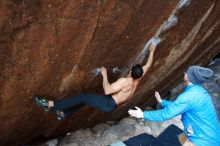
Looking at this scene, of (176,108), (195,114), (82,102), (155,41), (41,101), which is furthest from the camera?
(155,41)

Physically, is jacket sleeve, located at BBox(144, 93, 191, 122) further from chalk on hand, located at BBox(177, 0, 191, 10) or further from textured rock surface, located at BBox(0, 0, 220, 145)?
chalk on hand, located at BBox(177, 0, 191, 10)

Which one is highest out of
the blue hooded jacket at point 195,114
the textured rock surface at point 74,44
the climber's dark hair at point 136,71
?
the textured rock surface at point 74,44

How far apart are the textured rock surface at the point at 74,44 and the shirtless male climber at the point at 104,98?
0.65ft

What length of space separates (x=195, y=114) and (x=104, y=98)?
1608mm

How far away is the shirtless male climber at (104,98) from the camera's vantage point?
6453mm

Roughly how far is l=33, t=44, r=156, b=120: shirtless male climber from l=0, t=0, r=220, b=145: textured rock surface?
20cm

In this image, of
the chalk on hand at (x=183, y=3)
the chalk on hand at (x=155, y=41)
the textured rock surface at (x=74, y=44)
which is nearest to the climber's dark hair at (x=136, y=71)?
the textured rock surface at (x=74, y=44)

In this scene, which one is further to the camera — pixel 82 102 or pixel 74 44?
pixel 82 102

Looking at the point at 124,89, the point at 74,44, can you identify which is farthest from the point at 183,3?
the point at 74,44

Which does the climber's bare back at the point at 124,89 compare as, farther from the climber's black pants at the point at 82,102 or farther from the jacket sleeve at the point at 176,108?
the jacket sleeve at the point at 176,108

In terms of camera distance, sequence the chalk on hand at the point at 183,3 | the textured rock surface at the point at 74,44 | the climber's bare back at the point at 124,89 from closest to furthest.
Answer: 1. the textured rock surface at the point at 74,44
2. the chalk on hand at the point at 183,3
3. the climber's bare back at the point at 124,89

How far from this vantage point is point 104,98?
6.60 meters

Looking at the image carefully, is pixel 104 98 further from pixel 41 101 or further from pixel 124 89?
pixel 41 101

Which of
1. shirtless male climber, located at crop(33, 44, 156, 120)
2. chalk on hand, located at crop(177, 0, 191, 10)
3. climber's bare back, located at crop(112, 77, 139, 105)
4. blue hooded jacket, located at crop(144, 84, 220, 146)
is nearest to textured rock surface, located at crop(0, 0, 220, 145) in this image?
chalk on hand, located at crop(177, 0, 191, 10)
